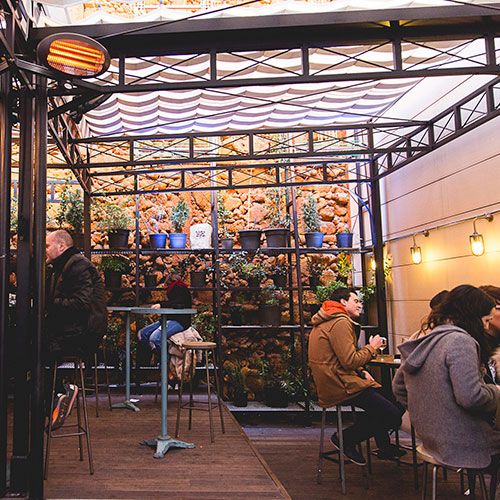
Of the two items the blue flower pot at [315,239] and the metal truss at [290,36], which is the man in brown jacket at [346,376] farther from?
the blue flower pot at [315,239]

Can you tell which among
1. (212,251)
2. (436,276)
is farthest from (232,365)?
(436,276)

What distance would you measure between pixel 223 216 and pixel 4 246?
622 cm

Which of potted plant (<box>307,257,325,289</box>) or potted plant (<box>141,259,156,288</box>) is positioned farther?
potted plant (<box>307,257,325,289</box>)

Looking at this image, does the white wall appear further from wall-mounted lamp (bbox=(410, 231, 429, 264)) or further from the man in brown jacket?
the man in brown jacket

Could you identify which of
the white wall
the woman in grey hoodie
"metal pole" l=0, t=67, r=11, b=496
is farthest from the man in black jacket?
the white wall

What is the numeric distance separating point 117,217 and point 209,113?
2.91 metres

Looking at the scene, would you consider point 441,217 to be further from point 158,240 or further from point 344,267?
point 158,240

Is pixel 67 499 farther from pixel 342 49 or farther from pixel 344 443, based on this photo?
pixel 342 49

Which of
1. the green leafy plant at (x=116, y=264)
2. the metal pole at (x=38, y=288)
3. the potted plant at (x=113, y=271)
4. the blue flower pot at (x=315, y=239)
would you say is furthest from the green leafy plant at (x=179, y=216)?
the metal pole at (x=38, y=288)

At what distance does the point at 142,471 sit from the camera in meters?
3.55

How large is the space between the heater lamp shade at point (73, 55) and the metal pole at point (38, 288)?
0.45 meters

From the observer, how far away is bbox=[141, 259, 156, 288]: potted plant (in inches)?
333

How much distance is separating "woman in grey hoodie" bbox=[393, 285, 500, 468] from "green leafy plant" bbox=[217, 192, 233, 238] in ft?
21.6

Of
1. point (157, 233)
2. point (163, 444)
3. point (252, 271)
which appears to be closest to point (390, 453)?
point (163, 444)
